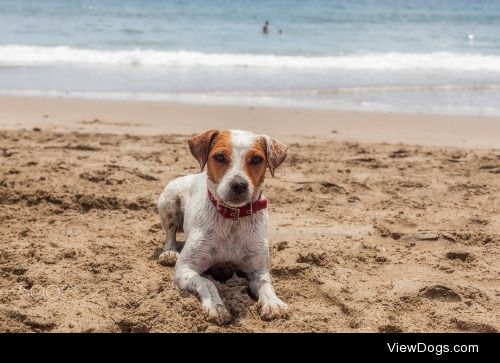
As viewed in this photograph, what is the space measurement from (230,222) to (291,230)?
1.59 metres

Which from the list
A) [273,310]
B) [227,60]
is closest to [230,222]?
[273,310]

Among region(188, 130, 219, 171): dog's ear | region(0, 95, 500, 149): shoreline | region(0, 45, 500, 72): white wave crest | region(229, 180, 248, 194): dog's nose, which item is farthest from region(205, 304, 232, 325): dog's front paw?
region(0, 45, 500, 72): white wave crest

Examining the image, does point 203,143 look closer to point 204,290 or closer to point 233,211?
point 233,211

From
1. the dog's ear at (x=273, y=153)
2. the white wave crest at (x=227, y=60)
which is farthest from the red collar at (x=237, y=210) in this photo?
the white wave crest at (x=227, y=60)

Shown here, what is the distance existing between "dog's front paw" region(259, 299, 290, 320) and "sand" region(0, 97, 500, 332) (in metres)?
0.05

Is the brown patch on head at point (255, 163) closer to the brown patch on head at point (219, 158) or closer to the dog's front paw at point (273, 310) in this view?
the brown patch on head at point (219, 158)

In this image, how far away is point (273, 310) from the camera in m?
4.07

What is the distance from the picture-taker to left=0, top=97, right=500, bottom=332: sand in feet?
13.6

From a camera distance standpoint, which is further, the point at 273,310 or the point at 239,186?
the point at 273,310

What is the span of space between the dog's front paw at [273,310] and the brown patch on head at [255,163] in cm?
79

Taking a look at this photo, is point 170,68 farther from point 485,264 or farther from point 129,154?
point 485,264

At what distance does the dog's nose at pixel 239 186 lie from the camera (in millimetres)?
3969

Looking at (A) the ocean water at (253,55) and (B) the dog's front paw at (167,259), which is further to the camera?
(A) the ocean water at (253,55)

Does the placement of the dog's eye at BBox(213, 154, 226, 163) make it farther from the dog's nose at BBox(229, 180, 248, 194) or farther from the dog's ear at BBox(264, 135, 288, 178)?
the dog's ear at BBox(264, 135, 288, 178)
